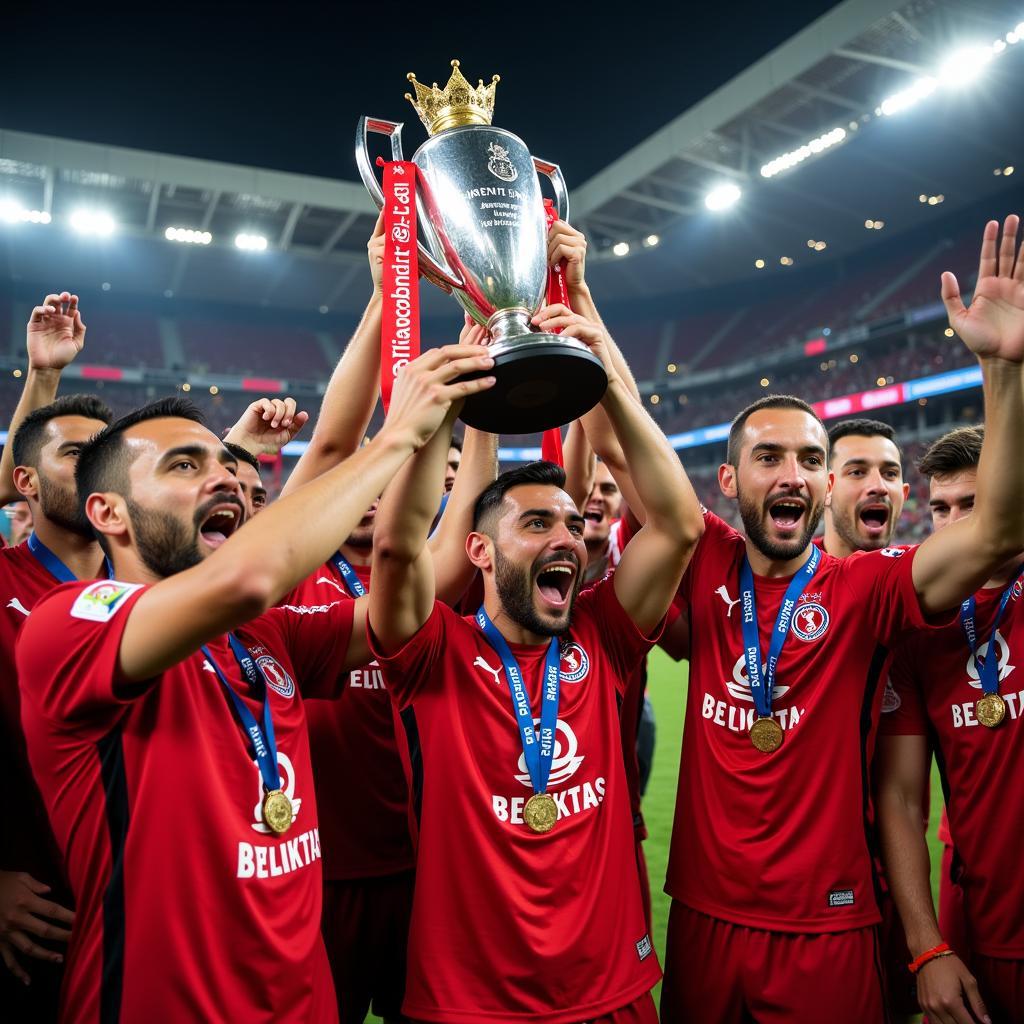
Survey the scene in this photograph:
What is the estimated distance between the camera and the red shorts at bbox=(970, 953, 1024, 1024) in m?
2.31

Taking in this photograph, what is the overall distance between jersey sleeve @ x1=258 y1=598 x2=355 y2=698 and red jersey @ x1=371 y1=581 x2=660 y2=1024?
0.22m

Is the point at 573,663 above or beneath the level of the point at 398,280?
beneath

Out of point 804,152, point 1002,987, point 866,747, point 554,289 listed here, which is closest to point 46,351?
point 554,289

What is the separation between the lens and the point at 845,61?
56.4 ft

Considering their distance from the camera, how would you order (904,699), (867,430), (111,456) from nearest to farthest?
(111,456), (904,699), (867,430)

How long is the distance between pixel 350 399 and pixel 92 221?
1008 inches

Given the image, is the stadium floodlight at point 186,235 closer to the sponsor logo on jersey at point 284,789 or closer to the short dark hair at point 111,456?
the short dark hair at point 111,456

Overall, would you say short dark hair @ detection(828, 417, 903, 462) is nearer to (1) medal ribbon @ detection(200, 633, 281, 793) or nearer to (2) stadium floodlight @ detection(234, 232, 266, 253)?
(1) medal ribbon @ detection(200, 633, 281, 793)

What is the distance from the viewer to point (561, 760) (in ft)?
7.13

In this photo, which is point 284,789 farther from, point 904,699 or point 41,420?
point 904,699

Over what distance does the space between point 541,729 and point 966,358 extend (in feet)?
88.3

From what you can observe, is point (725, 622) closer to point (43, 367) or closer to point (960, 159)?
point (43, 367)

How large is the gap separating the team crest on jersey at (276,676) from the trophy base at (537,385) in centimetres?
80

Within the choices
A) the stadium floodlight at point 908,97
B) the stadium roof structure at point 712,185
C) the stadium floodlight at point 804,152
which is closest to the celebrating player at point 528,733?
the stadium roof structure at point 712,185
